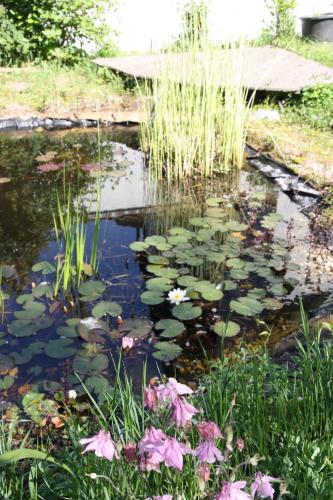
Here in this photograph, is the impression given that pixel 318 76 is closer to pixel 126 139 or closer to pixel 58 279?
pixel 126 139

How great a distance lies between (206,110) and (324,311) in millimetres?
2198

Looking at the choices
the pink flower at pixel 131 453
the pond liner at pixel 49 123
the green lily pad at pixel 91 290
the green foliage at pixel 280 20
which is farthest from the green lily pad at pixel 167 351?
the green foliage at pixel 280 20

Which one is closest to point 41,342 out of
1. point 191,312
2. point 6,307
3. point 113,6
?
point 6,307

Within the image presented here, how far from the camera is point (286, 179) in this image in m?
4.35

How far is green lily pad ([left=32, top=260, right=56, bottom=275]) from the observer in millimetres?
3004

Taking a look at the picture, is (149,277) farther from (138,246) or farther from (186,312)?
(186,312)

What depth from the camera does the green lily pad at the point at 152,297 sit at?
269cm

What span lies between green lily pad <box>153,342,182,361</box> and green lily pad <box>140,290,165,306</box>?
34cm

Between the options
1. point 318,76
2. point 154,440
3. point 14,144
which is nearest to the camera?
point 154,440

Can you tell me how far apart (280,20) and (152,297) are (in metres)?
8.05

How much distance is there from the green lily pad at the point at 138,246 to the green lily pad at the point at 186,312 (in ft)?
2.22

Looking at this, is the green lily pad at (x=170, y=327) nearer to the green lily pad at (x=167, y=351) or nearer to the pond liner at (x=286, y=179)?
the green lily pad at (x=167, y=351)

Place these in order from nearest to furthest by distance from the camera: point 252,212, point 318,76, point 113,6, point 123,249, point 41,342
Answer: point 41,342 → point 123,249 → point 252,212 → point 318,76 → point 113,6

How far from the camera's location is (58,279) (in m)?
2.83
